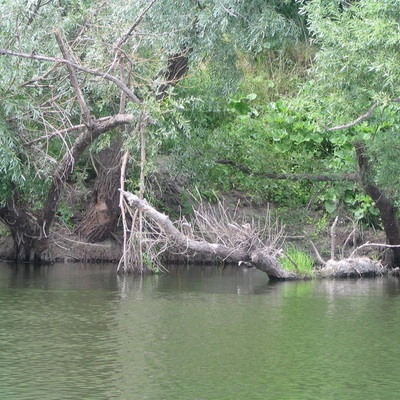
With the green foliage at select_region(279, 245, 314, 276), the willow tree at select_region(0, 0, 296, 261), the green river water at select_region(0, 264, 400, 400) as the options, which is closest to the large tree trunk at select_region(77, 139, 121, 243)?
the willow tree at select_region(0, 0, 296, 261)

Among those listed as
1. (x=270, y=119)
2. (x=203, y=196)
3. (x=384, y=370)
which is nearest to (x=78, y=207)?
(x=203, y=196)

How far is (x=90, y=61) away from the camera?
17.0 m

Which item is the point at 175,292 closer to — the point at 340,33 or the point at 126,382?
the point at 340,33

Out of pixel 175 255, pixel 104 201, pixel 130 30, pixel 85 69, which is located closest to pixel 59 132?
pixel 85 69

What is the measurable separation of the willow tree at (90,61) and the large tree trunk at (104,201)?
1433 mm

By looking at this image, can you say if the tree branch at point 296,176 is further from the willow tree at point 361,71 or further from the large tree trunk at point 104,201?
the large tree trunk at point 104,201

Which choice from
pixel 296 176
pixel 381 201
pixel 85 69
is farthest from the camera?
pixel 296 176

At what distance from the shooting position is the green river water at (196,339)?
8.97 m

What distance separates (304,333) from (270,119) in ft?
37.1

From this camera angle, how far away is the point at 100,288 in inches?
635

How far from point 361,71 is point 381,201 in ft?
17.5

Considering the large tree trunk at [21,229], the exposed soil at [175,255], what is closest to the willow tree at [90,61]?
the large tree trunk at [21,229]

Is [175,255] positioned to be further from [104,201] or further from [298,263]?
[298,263]

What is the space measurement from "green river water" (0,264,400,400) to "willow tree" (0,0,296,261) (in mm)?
2280
